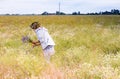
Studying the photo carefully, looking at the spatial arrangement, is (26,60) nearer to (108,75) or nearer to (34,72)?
(34,72)

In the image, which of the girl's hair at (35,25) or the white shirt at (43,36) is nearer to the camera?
the girl's hair at (35,25)

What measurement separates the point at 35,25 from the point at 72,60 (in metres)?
1.90

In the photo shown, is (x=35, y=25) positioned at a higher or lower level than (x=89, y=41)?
higher

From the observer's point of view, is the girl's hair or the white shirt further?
the white shirt

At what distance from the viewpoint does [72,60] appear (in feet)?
47.0

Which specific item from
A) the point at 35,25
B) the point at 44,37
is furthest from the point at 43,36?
the point at 35,25

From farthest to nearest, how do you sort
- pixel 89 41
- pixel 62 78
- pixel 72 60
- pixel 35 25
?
pixel 89 41, pixel 72 60, pixel 35 25, pixel 62 78

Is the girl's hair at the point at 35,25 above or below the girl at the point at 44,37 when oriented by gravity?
above

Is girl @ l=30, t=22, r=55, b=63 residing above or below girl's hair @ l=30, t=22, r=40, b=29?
below

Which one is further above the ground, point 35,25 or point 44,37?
point 35,25

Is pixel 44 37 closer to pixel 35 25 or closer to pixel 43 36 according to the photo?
pixel 43 36

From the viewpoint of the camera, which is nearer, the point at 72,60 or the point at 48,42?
the point at 48,42

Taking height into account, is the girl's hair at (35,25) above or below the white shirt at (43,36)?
above

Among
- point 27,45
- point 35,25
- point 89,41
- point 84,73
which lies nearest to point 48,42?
point 35,25
